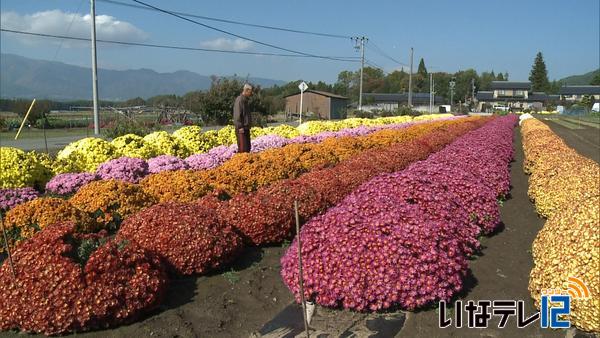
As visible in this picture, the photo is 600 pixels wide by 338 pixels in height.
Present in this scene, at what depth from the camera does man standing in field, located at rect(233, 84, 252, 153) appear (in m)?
9.31

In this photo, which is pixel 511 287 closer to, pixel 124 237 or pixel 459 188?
pixel 459 188

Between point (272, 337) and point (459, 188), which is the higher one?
point (459, 188)

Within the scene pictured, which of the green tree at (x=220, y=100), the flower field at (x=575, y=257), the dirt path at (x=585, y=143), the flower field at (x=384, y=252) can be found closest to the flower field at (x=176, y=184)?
the flower field at (x=384, y=252)

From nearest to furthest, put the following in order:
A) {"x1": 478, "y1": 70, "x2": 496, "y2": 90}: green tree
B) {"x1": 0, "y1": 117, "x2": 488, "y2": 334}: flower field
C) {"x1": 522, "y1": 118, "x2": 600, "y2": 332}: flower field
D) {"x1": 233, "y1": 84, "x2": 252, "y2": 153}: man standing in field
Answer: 1. {"x1": 522, "y1": 118, "x2": 600, "y2": 332}: flower field
2. {"x1": 0, "y1": 117, "x2": 488, "y2": 334}: flower field
3. {"x1": 233, "y1": 84, "x2": 252, "y2": 153}: man standing in field
4. {"x1": 478, "y1": 70, "x2": 496, "y2": 90}: green tree

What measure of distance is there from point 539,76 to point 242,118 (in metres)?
134

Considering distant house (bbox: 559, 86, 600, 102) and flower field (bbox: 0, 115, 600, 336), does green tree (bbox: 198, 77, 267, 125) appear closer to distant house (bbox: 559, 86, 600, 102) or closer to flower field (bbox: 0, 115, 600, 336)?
flower field (bbox: 0, 115, 600, 336)

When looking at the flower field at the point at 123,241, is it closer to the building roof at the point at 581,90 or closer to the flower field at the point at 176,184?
the flower field at the point at 176,184

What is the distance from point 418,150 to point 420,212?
239 inches

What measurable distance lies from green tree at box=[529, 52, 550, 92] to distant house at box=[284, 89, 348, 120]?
260 feet

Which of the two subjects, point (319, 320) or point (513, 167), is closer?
point (319, 320)

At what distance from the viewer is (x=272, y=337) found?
3629mm

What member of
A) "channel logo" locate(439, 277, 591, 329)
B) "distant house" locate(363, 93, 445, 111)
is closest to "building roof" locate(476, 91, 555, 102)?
"distant house" locate(363, 93, 445, 111)

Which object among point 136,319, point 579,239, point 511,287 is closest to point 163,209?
point 136,319

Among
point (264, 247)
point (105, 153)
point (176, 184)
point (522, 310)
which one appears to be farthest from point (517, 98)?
point (522, 310)
